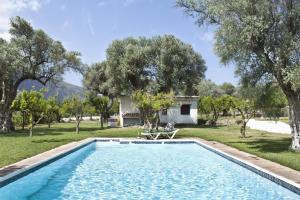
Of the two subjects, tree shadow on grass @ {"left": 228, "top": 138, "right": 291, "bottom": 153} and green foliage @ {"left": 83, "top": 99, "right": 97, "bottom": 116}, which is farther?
A: green foliage @ {"left": 83, "top": 99, "right": 97, "bottom": 116}

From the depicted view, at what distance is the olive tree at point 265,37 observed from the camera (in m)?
16.3

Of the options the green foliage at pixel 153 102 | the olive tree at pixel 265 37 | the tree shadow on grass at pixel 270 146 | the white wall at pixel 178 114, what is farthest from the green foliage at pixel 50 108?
the olive tree at pixel 265 37

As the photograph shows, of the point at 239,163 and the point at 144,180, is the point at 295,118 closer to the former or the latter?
the point at 239,163

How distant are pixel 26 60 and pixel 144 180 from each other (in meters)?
27.5

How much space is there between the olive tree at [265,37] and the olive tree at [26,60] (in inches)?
882

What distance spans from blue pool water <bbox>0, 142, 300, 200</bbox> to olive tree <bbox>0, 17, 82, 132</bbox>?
17750 mm

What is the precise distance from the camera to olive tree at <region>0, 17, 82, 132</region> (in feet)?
114

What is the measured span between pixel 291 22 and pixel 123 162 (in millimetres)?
9858

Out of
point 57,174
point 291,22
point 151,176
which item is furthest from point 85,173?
point 291,22

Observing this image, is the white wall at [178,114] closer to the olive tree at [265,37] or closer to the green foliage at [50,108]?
the green foliage at [50,108]

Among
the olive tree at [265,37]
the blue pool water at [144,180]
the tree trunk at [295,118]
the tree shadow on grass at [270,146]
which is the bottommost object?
the blue pool water at [144,180]

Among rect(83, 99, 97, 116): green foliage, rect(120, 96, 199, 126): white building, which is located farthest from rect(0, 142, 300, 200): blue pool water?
rect(120, 96, 199, 126): white building

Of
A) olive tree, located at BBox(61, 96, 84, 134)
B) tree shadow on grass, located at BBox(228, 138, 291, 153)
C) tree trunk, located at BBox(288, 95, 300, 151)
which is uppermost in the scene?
olive tree, located at BBox(61, 96, 84, 134)

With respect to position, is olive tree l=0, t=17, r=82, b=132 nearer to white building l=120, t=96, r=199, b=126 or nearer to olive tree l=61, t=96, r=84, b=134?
olive tree l=61, t=96, r=84, b=134
